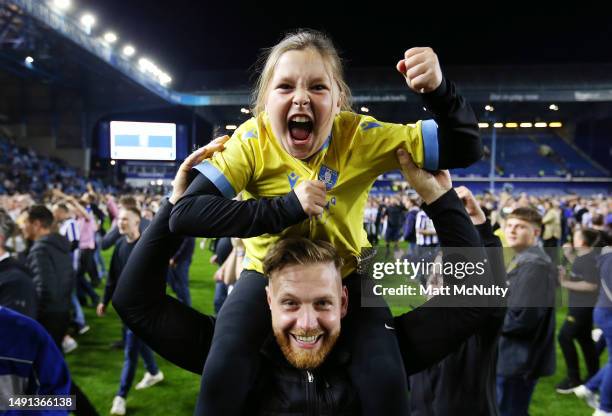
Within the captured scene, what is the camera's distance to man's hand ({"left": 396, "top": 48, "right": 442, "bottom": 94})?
1489 mm

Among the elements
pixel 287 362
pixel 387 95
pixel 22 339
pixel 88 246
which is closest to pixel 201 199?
pixel 287 362

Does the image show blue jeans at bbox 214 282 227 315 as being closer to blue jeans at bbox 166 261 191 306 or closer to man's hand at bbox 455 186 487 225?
blue jeans at bbox 166 261 191 306

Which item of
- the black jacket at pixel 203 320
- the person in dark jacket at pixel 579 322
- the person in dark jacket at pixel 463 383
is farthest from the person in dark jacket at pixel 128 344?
the person in dark jacket at pixel 579 322

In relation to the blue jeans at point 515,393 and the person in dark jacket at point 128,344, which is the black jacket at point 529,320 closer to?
the blue jeans at point 515,393

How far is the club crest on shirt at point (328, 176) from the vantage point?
1779 millimetres

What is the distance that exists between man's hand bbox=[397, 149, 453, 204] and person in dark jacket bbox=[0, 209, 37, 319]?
3193mm

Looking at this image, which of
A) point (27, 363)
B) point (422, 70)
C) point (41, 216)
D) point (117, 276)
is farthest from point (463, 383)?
point (41, 216)

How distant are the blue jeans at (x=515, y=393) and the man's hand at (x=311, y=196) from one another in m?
3.10

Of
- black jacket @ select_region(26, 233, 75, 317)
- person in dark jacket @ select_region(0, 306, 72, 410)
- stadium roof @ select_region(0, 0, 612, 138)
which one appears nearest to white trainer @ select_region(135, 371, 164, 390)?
black jacket @ select_region(26, 233, 75, 317)

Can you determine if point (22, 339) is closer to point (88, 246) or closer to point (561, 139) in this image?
point (88, 246)

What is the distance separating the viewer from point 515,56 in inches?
1326

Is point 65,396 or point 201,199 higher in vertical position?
point 201,199

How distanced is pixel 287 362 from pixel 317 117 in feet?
2.65

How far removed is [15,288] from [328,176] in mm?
3003
